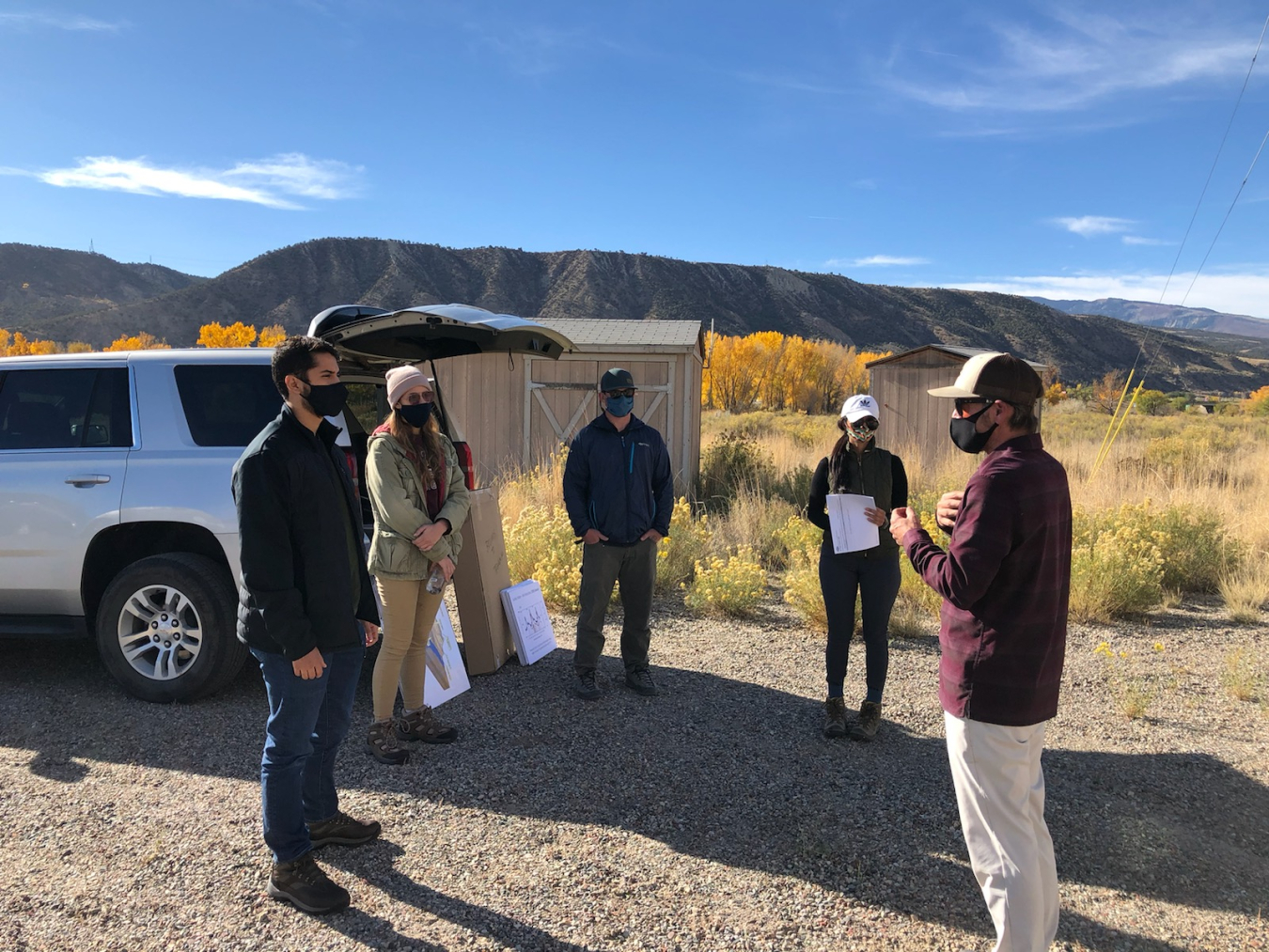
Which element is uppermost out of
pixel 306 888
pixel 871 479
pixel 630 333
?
pixel 630 333

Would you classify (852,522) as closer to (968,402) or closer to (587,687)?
(968,402)

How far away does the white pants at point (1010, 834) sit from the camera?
2334 mm

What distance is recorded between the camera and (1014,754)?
235cm

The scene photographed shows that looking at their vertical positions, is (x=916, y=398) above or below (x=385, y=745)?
above

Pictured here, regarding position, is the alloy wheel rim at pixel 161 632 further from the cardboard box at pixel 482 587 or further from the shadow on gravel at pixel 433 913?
the shadow on gravel at pixel 433 913

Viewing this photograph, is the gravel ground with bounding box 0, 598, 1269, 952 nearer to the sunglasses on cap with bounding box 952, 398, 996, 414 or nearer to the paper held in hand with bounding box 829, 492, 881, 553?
the paper held in hand with bounding box 829, 492, 881, 553

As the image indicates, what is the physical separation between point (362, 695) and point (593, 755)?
5.82 feet

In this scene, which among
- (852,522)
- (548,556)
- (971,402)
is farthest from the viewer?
(548,556)

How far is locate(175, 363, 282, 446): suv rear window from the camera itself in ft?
15.7

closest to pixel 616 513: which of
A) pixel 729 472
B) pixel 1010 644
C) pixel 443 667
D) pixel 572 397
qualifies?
pixel 443 667

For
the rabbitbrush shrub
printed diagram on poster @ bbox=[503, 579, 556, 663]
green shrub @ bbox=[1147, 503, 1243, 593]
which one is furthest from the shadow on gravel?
green shrub @ bbox=[1147, 503, 1243, 593]

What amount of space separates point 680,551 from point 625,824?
506 centimetres

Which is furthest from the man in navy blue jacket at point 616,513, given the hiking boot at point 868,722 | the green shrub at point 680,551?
the green shrub at point 680,551

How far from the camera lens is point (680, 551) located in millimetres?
8523
